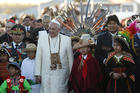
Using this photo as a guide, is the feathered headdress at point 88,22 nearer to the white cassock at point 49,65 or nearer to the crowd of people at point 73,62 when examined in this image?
the crowd of people at point 73,62

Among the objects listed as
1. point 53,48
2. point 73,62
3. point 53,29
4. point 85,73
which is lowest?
point 85,73

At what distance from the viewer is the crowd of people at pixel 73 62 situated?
575 cm

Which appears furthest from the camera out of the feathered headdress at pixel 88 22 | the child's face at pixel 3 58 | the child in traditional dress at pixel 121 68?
the feathered headdress at pixel 88 22

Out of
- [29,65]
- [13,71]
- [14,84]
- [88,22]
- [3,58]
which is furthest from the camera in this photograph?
[88,22]

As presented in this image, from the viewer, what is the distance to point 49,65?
20.5 ft

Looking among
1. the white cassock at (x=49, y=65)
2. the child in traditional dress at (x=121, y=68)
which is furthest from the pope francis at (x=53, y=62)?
the child in traditional dress at (x=121, y=68)

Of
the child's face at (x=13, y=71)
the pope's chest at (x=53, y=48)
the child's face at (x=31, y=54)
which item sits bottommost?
the child's face at (x=13, y=71)

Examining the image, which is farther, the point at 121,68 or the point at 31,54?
the point at 31,54

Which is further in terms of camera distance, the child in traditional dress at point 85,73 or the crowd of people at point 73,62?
the child in traditional dress at point 85,73

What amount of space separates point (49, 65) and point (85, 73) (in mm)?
827

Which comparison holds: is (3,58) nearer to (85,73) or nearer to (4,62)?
(4,62)

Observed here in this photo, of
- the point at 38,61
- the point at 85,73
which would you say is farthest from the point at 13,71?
the point at 85,73

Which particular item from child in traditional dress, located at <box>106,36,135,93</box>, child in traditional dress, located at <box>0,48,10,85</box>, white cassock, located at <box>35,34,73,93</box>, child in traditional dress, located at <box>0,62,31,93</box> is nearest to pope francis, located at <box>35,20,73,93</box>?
white cassock, located at <box>35,34,73,93</box>

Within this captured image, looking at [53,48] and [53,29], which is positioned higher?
[53,29]
